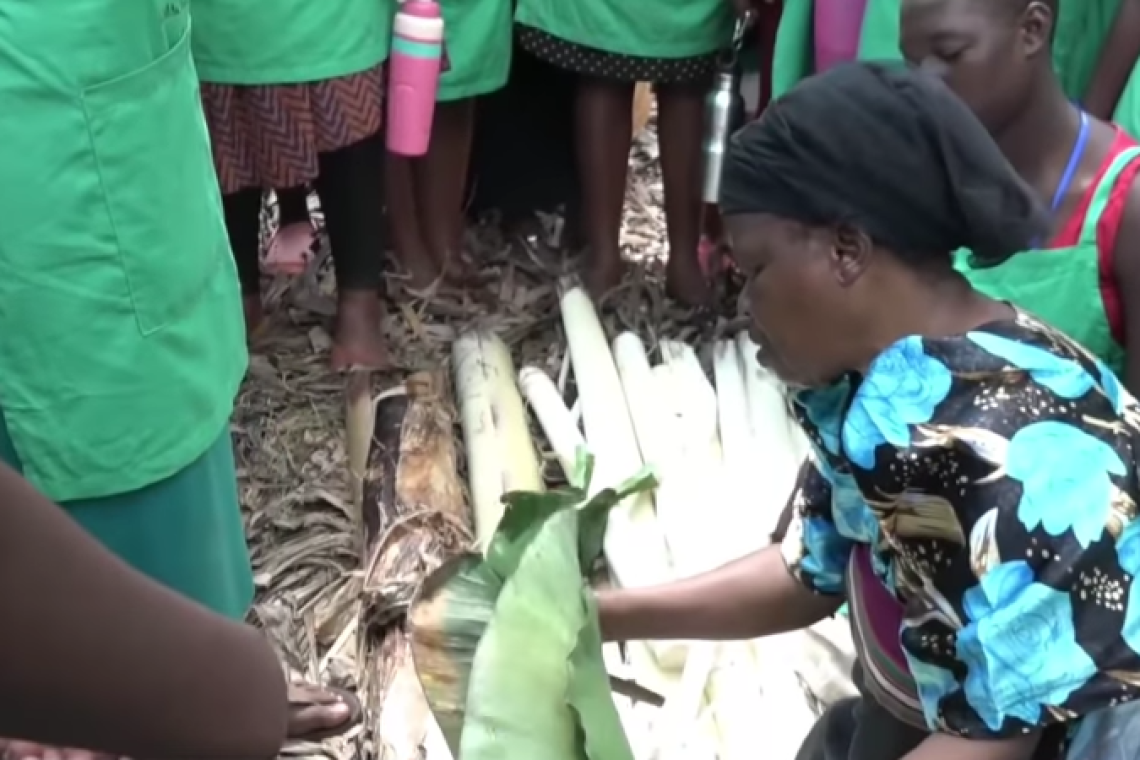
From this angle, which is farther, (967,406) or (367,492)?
(367,492)

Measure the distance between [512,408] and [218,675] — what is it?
1650 mm

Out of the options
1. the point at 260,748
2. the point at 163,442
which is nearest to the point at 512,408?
the point at 163,442

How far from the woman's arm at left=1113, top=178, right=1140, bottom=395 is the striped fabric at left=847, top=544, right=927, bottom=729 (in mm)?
471

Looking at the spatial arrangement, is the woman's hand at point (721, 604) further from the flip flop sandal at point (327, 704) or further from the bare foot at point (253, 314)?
the bare foot at point (253, 314)

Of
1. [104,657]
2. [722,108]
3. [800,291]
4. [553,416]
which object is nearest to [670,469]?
[553,416]

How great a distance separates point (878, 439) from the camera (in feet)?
3.31

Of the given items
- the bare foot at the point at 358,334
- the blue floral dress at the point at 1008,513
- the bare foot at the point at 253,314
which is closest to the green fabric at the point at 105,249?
the blue floral dress at the point at 1008,513

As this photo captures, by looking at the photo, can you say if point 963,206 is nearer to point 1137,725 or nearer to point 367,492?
point 1137,725

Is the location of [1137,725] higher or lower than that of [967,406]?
lower

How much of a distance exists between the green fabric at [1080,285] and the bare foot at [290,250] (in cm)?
150

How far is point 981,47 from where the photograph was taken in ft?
5.24

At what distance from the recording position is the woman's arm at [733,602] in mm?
1296

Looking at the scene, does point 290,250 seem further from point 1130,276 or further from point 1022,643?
point 1022,643

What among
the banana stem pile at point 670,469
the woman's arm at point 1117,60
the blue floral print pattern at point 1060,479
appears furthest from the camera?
the woman's arm at point 1117,60
